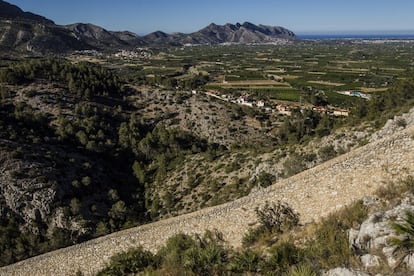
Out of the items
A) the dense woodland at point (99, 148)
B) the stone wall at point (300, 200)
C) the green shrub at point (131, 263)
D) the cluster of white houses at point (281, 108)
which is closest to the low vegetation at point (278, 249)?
the green shrub at point (131, 263)

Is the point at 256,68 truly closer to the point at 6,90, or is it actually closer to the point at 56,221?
the point at 6,90

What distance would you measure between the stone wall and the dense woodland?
31.3 inches

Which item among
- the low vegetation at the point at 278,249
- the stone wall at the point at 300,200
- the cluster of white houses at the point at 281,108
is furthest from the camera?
the cluster of white houses at the point at 281,108

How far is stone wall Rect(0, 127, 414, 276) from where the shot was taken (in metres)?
11.1

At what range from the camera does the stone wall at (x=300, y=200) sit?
1108cm

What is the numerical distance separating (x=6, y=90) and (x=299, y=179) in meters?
56.2

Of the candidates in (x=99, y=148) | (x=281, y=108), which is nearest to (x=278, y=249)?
(x=99, y=148)

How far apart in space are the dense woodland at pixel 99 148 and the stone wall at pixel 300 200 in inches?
31.3

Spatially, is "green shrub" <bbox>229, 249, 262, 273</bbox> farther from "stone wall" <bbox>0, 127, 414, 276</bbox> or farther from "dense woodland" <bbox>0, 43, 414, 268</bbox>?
"stone wall" <bbox>0, 127, 414, 276</bbox>

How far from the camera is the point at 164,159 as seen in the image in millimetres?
42688

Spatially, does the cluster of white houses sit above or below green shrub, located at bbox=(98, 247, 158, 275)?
below

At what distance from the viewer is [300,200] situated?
12102 mm

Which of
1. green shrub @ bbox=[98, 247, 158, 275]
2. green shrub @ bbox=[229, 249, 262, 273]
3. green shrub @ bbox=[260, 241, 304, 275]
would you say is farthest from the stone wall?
green shrub @ bbox=[260, 241, 304, 275]

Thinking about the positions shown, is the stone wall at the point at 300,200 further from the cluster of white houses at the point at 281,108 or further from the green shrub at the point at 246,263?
the cluster of white houses at the point at 281,108
